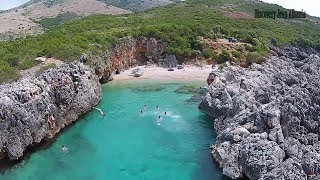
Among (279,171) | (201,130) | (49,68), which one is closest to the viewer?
(279,171)

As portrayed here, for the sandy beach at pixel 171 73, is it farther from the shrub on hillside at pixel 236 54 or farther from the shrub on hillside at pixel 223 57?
the shrub on hillside at pixel 236 54

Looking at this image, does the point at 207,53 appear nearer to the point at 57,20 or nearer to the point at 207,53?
the point at 207,53

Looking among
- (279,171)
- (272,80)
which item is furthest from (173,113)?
(279,171)

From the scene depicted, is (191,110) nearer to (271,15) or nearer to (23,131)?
(23,131)

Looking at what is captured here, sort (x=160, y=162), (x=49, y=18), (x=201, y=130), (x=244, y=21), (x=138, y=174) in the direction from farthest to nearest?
(x=49, y=18) < (x=244, y=21) < (x=201, y=130) < (x=160, y=162) < (x=138, y=174)

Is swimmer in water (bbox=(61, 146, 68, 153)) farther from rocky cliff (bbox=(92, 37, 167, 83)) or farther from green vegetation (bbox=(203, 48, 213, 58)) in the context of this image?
green vegetation (bbox=(203, 48, 213, 58))

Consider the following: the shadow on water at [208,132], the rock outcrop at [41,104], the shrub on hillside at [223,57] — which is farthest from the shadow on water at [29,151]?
the shrub on hillside at [223,57]

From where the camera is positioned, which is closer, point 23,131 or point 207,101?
point 23,131
